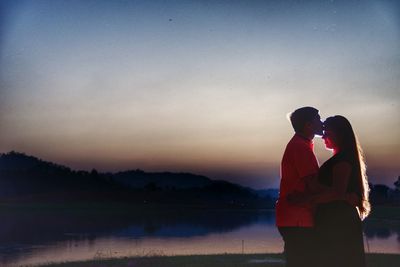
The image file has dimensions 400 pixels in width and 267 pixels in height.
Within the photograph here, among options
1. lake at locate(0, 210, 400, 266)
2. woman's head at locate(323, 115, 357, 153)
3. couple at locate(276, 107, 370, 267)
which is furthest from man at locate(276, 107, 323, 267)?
lake at locate(0, 210, 400, 266)

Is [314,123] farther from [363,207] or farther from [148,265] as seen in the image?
[148,265]

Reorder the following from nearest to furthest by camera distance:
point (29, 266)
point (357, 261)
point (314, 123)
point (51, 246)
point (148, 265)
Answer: point (357, 261) < point (314, 123) < point (148, 265) < point (29, 266) < point (51, 246)

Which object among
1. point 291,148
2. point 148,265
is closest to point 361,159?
point 291,148

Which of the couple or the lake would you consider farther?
the lake

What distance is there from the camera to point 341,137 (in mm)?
4285

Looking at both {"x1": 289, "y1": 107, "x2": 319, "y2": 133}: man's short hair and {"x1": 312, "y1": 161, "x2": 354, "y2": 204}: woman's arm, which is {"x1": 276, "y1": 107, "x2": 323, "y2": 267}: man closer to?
{"x1": 289, "y1": 107, "x2": 319, "y2": 133}: man's short hair

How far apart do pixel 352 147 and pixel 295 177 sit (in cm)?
51

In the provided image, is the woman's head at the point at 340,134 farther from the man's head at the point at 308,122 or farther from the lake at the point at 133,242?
the lake at the point at 133,242

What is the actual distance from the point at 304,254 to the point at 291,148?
850 millimetres

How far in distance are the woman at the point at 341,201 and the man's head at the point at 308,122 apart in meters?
0.08

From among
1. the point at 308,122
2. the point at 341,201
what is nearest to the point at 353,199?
the point at 341,201

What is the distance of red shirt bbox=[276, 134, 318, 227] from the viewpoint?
422cm

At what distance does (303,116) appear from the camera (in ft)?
14.5

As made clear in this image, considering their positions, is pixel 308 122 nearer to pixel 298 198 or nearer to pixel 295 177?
pixel 295 177
